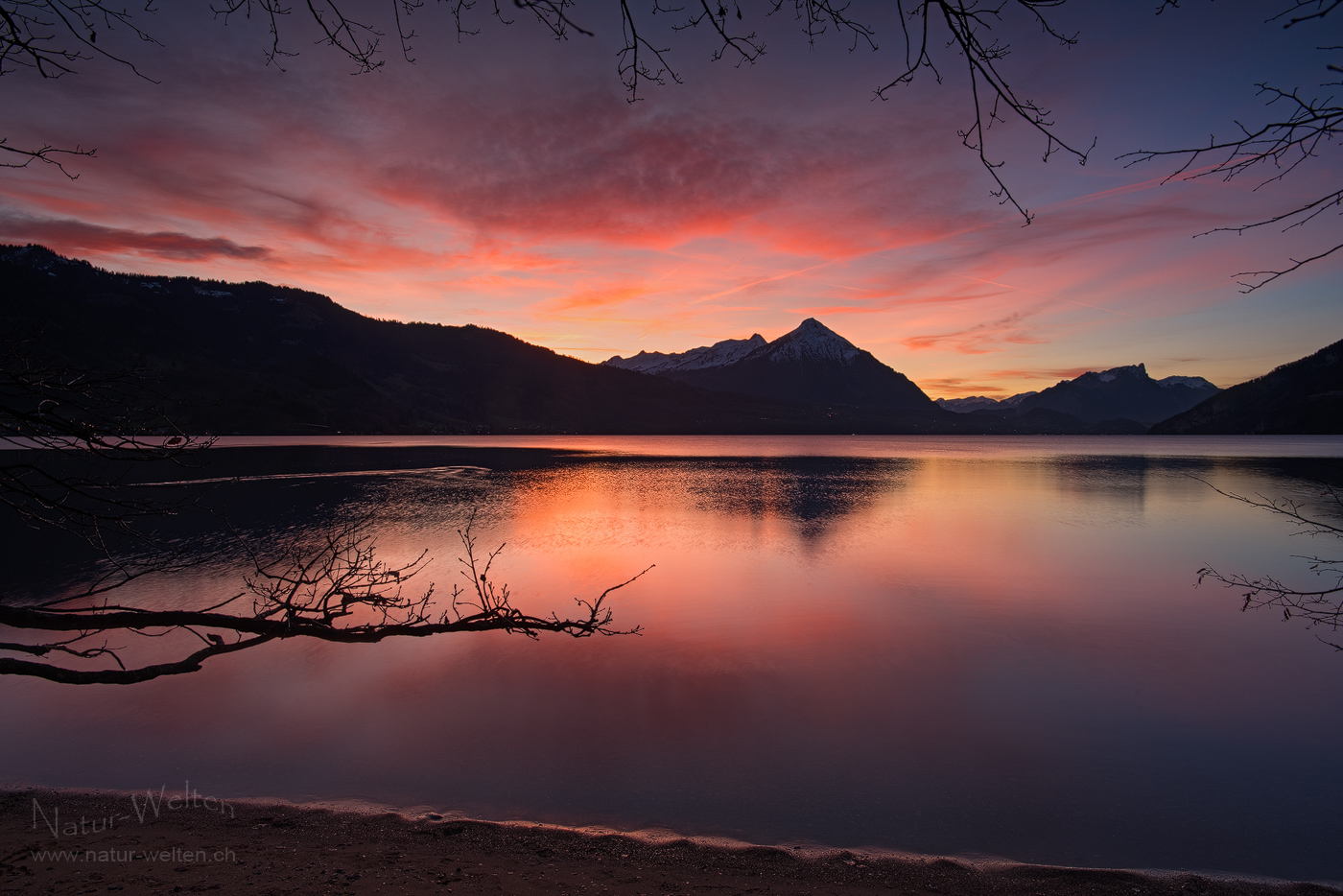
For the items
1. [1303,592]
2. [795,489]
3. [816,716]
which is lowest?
[816,716]

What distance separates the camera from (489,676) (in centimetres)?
1318

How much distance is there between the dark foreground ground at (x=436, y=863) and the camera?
6160 mm

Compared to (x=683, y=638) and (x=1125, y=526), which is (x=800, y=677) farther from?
(x=1125, y=526)

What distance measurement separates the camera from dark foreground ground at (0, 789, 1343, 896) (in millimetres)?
6160

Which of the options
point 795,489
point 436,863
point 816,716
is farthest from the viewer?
point 795,489

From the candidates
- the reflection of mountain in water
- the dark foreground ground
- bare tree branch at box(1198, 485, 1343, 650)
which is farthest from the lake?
the reflection of mountain in water

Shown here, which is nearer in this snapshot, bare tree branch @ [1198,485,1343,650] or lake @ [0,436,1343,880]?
bare tree branch @ [1198,485,1343,650]

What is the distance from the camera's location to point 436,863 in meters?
6.67

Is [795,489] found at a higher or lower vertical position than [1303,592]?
lower

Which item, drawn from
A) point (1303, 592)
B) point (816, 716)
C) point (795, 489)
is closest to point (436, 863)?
point (816, 716)

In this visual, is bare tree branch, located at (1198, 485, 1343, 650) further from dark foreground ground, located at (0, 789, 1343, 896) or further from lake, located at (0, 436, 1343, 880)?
dark foreground ground, located at (0, 789, 1343, 896)

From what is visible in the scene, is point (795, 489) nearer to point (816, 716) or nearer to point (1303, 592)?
point (816, 716)

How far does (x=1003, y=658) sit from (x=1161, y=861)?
24.2 feet

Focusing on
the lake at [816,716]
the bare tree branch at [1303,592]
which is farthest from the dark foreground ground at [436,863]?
the bare tree branch at [1303,592]
